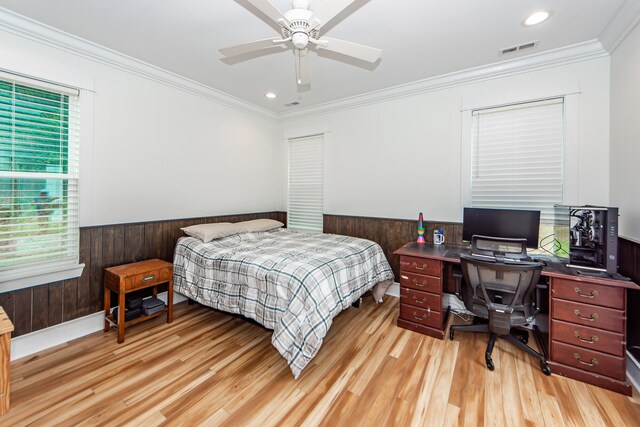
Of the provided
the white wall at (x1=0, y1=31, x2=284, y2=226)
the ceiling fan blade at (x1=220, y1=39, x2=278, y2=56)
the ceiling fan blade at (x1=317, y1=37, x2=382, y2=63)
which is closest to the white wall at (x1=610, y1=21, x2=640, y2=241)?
the ceiling fan blade at (x1=317, y1=37, x2=382, y2=63)

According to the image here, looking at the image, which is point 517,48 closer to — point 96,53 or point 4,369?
point 96,53

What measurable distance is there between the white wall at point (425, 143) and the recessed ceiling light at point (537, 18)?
28.9 inches

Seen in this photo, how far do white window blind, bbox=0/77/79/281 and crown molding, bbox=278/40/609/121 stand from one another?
306cm

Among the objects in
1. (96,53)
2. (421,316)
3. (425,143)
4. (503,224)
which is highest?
(96,53)

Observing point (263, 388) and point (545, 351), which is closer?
point (263, 388)

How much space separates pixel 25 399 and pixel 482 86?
4778 millimetres

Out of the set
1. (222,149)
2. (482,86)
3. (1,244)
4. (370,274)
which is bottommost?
(370,274)

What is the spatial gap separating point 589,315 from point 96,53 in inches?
186

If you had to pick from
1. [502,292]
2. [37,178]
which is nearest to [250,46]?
[37,178]

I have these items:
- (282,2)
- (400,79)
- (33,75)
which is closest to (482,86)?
(400,79)

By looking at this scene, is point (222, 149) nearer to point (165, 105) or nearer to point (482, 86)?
point (165, 105)

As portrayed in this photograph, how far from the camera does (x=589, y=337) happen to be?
1930 millimetres

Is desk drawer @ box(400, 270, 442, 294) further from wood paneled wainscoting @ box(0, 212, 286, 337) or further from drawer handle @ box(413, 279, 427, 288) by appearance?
wood paneled wainscoting @ box(0, 212, 286, 337)

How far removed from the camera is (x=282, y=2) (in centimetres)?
196
